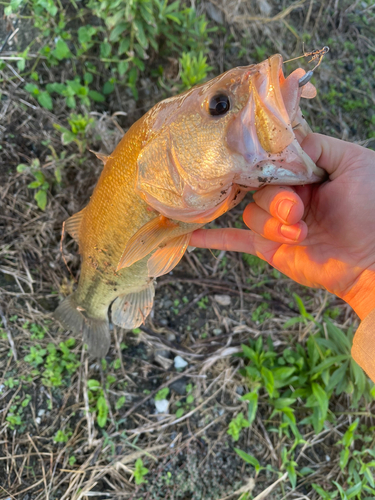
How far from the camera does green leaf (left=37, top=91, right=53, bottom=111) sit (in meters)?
2.92

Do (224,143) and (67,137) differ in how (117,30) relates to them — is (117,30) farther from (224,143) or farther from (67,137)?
(224,143)

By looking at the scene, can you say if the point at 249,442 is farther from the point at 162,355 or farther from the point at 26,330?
the point at 26,330

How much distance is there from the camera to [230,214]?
3.20 meters

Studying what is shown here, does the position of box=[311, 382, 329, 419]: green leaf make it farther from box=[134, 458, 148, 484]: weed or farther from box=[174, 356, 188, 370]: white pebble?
box=[134, 458, 148, 484]: weed

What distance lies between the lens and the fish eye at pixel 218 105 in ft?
4.44

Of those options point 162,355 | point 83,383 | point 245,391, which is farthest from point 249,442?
point 83,383

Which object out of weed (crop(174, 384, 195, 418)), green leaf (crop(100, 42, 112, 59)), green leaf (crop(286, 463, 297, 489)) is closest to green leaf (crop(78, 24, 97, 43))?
green leaf (crop(100, 42, 112, 59))

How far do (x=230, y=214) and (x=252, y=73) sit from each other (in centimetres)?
196

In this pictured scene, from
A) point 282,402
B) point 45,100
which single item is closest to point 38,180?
point 45,100

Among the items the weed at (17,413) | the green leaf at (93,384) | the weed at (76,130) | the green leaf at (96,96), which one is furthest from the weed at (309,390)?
the green leaf at (96,96)

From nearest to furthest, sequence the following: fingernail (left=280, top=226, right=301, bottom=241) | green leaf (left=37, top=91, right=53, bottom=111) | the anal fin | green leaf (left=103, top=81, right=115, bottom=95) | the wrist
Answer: fingernail (left=280, top=226, right=301, bottom=241) → the wrist → the anal fin → green leaf (left=37, top=91, right=53, bottom=111) → green leaf (left=103, top=81, right=115, bottom=95)

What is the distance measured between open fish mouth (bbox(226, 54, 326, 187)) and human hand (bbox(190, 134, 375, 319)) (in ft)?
0.51

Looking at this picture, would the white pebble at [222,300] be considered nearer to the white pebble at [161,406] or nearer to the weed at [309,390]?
the weed at [309,390]

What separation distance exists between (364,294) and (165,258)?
1223mm
